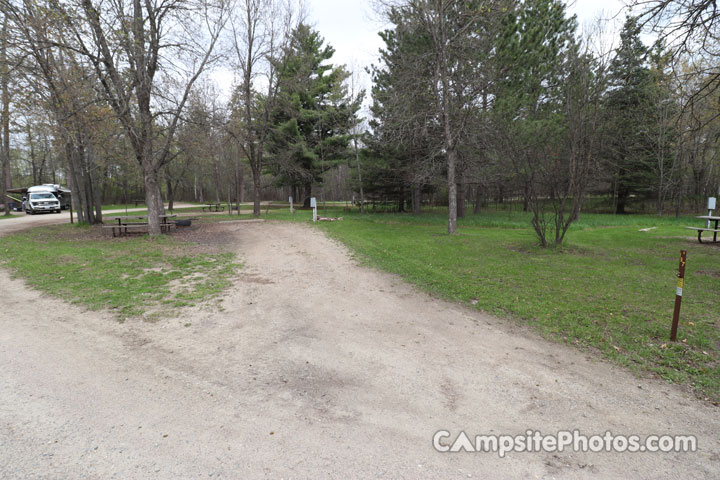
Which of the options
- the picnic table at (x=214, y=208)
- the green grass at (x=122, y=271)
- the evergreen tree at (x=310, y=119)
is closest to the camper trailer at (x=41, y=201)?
the picnic table at (x=214, y=208)

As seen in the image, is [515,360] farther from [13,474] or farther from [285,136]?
[285,136]

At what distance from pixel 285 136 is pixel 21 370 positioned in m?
23.5

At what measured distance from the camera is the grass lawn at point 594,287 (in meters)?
3.87

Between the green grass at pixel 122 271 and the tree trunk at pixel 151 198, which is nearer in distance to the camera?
the green grass at pixel 122 271

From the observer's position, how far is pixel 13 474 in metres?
2.07

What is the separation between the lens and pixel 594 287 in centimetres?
624

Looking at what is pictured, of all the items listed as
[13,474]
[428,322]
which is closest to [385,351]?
[428,322]

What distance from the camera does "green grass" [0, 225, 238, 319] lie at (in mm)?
5520

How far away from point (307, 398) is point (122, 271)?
20.7 ft

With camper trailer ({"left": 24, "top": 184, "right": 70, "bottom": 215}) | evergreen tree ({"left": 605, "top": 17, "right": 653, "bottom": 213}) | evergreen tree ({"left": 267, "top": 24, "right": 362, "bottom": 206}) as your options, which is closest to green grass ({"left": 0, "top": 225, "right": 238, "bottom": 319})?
evergreen tree ({"left": 267, "top": 24, "right": 362, "bottom": 206})

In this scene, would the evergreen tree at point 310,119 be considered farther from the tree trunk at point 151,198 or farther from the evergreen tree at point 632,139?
the evergreen tree at point 632,139

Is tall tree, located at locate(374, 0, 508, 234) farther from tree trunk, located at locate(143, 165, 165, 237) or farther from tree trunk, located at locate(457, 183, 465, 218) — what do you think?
tree trunk, located at locate(143, 165, 165, 237)

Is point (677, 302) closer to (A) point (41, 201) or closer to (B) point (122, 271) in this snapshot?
(B) point (122, 271)

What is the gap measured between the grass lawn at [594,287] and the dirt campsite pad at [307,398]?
1.82 feet
